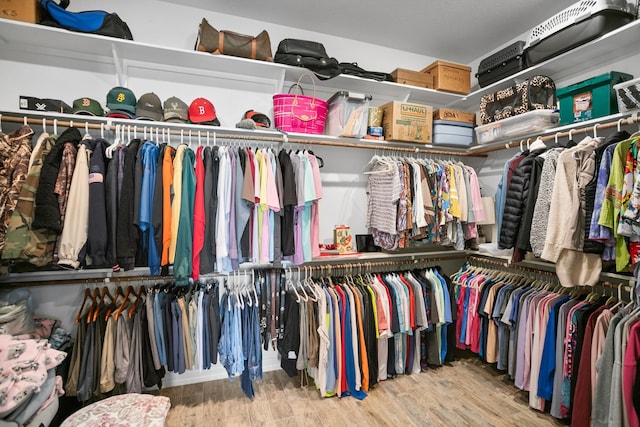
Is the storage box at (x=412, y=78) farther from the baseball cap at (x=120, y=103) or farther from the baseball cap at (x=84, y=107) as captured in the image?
the baseball cap at (x=84, y=107)

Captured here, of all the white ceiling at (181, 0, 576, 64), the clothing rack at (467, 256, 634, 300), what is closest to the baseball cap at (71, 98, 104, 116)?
the white ceiling at (181, 0, 576, 64)

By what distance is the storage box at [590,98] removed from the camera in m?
1.90

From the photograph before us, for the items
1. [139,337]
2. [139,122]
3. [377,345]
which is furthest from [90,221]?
[377,345]

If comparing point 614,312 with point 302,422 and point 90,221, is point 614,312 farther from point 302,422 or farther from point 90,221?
point 90,221

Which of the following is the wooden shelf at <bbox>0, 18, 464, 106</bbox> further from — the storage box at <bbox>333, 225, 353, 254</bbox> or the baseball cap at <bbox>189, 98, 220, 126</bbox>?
the storage box at <bbox>333, 225, 353, 254</bbox>

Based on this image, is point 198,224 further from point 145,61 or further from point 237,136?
point 145,61

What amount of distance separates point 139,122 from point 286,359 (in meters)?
1.92

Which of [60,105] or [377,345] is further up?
[60,105]

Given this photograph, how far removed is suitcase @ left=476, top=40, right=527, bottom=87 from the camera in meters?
2.42

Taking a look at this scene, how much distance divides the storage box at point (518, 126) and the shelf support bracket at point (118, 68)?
9.11ft

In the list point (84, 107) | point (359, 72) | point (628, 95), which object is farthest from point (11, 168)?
point (628, 95)

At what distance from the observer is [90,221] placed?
5.60 feet

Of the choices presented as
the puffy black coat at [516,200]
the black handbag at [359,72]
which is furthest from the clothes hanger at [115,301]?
the puffy black coat at [516,200]

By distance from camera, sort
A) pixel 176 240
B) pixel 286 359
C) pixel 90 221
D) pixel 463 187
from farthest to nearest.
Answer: pixel 463 187 < pixel 286 359 < pixel 176 240 < pixel 90 221
